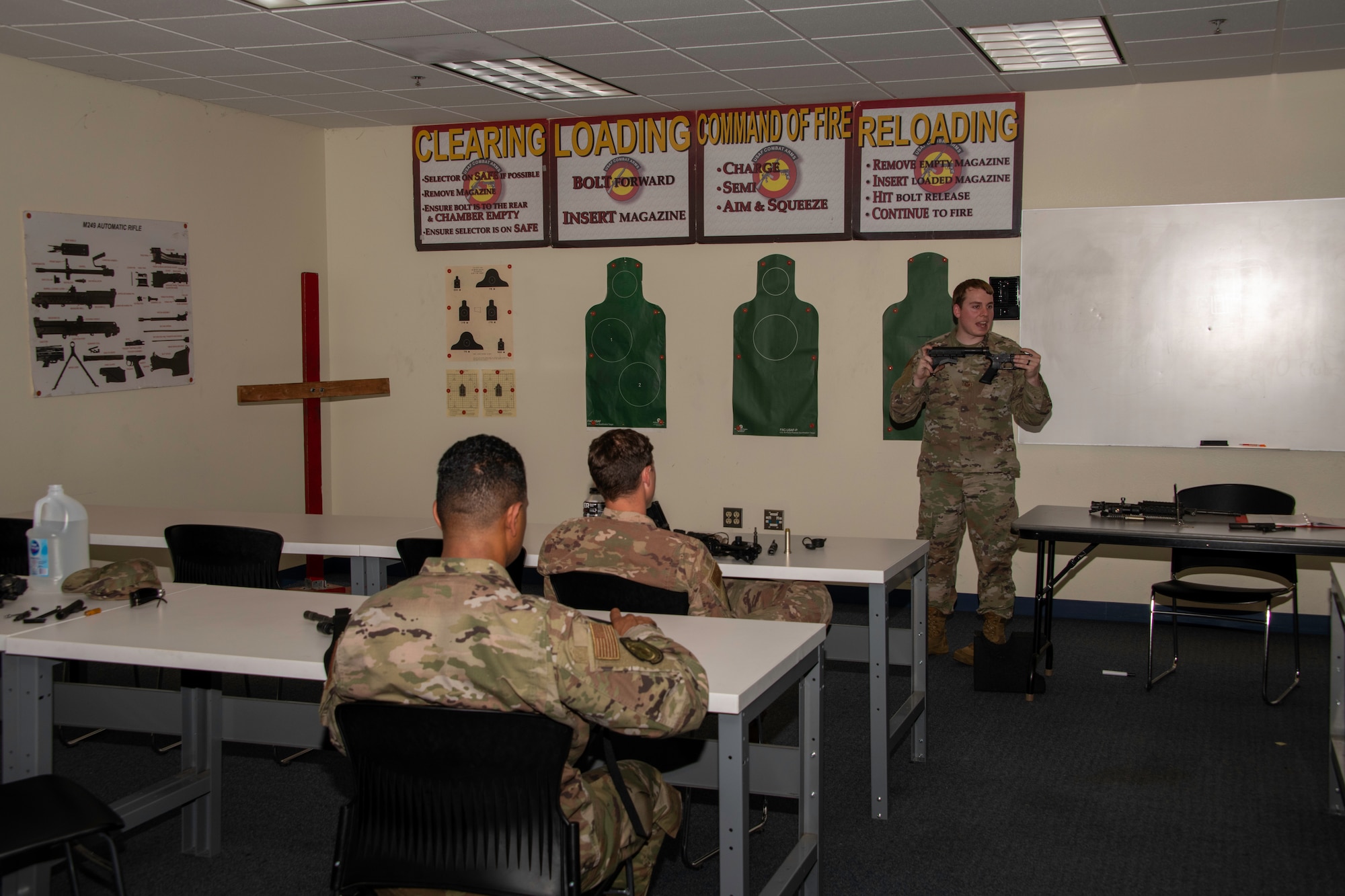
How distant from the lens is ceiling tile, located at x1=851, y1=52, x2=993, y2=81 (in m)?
4.86

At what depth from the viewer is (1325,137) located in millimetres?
5098

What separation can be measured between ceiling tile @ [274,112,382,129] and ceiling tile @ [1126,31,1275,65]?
13.6ft

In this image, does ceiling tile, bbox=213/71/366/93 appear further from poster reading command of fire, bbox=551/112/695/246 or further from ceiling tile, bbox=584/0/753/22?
ceiling tile, bbox=584/0/753/22

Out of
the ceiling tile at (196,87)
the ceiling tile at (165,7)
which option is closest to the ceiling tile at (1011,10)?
the ceiling tile at (165,7)

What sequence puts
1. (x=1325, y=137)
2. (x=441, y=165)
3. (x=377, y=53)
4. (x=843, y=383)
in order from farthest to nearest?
1. (x=441, y=165)
2. (x=843, y=383)
3. (x=1325, y=137)
4. (x=377, y=53)

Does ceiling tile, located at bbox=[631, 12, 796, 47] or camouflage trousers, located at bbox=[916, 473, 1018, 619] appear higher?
ceiling tile, located at bbox=[631, 12, 796, 47]

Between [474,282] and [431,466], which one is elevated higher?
[474,282]

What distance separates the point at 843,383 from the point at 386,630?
14.7 ft

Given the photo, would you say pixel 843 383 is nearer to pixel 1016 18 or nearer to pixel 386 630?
pixel 1016 18

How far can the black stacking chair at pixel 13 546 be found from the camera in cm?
365

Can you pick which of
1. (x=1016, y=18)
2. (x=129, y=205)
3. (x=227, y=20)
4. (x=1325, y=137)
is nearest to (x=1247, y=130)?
(x=1325, y=137)

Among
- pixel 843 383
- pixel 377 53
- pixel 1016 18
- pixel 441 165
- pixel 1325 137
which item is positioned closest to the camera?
pixel 1016 18

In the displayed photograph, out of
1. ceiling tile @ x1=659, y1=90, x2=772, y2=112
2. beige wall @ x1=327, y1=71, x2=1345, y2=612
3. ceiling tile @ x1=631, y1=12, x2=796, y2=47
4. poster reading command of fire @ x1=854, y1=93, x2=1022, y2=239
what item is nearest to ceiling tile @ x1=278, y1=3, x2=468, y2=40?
ceiling tile @ x1=631, y1=12, x2=796, y2=47

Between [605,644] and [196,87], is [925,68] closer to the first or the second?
[196,87]
